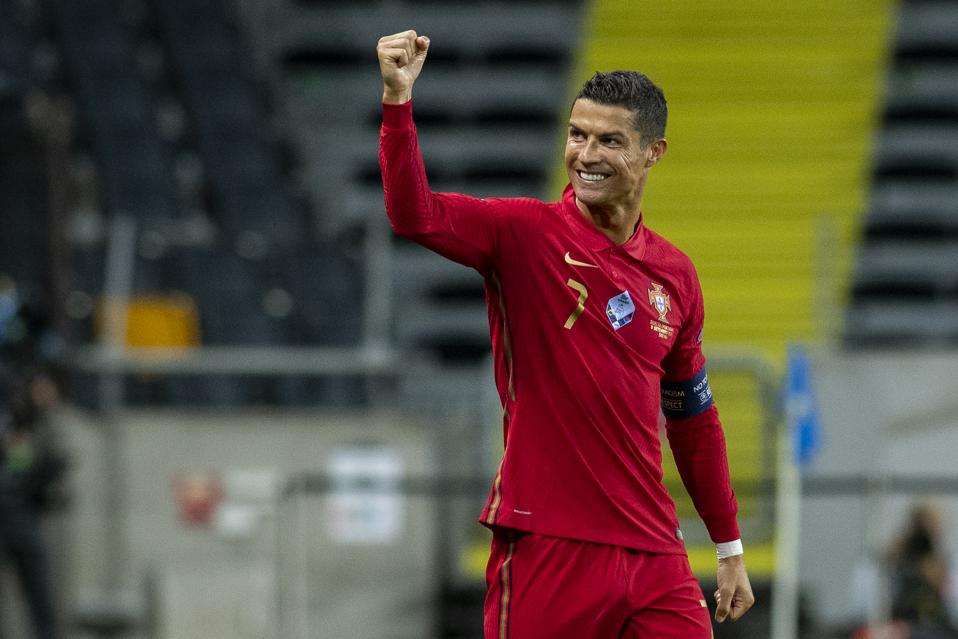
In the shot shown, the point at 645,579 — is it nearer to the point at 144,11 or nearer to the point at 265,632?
the point at 265,632

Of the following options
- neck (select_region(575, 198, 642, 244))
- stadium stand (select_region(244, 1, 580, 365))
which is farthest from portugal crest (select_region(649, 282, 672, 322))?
stadium stand (select_region(244, 1, 580, 365))

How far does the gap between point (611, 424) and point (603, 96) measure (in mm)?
744

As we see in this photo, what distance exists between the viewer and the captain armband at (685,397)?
14.1 ft

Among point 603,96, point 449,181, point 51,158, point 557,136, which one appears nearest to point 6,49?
point 51,158

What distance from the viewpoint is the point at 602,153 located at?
3.88 meters

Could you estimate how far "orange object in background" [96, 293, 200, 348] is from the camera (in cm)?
995

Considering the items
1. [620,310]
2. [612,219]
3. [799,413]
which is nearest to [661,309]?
[620,310]

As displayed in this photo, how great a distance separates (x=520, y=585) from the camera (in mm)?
3938

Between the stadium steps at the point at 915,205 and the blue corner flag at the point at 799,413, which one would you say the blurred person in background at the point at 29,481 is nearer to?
the blue corner flag at the point at 799,413

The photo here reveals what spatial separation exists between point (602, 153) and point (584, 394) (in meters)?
0.55

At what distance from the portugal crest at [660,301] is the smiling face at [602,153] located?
26 cm

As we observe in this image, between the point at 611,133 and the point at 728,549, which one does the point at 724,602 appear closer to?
the point at 728,549

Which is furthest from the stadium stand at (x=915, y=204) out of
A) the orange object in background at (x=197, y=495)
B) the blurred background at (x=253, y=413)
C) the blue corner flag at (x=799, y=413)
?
the orange object in background at (x=197, y=495)

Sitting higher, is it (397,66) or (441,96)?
(441,96)
